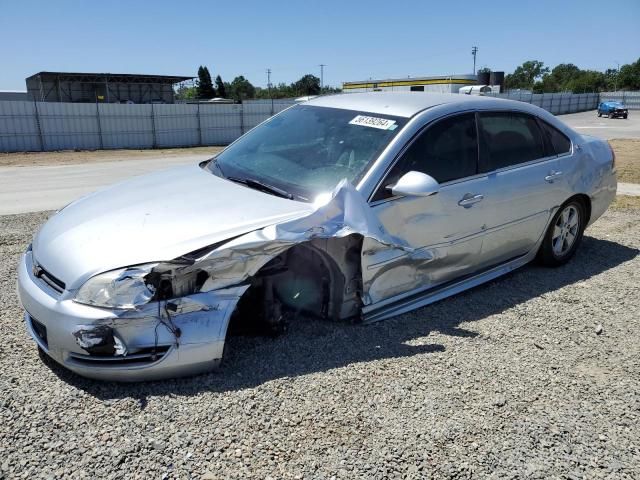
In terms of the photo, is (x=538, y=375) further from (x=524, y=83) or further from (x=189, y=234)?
(x=524, y=83)

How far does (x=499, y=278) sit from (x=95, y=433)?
11.8 ft

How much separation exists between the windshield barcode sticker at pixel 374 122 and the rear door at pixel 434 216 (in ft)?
0.73

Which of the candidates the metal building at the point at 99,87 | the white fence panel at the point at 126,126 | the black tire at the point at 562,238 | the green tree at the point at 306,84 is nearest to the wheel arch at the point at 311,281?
the black tire at the point at 562,238

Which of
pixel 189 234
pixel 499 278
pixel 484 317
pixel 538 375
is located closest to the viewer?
pixel 189 234

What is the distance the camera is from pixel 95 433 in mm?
2506

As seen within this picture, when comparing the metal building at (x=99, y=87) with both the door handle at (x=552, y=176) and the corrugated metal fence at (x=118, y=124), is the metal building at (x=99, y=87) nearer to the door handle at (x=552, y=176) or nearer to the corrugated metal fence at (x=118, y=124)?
the corrugated metal fence at (x=118, y=124)

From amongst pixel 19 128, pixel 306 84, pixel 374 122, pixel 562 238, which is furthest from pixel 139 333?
pixel 306 84

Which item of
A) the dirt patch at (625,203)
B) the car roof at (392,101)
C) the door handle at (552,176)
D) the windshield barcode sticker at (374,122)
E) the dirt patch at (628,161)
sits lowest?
the dirt patch at (628,161)

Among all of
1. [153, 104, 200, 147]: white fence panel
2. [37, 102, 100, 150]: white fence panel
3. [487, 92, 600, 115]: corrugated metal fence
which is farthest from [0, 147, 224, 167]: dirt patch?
[487, 92, 600, 115]: corrugated metal fence

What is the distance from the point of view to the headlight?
2.70 meters

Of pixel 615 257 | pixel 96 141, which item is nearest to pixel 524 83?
pixel 96 141

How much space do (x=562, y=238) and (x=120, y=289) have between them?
13.7 ft

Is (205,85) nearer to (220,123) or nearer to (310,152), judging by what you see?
(220,123)

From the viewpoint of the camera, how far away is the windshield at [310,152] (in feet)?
11.7
